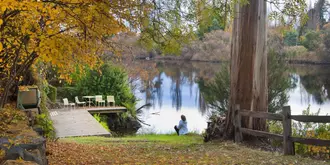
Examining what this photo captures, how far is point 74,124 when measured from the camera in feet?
49.4

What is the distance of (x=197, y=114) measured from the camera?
2623 centimetres

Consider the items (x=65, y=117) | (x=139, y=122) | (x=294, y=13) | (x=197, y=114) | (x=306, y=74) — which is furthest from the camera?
(x=306, y=74)

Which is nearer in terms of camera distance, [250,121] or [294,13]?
[294,13]

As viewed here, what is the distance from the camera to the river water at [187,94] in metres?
23.7

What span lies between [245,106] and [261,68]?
1005mm

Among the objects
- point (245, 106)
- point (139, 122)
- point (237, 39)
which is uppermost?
point (237, 39)

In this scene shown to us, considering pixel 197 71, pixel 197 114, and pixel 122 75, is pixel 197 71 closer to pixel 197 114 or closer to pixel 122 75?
pixel 197 114

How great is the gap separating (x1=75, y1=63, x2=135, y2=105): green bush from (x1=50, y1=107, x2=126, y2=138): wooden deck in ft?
8.90

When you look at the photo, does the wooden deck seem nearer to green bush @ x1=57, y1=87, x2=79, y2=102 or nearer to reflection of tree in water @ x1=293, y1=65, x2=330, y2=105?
green bush @ x1=57, y1=87, x2=79, y2=102

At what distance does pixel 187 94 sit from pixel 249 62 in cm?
2683

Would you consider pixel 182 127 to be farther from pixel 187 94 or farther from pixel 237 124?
pixel 187 94

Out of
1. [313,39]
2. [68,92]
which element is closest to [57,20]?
[68,92]

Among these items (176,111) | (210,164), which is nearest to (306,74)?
(176,111)

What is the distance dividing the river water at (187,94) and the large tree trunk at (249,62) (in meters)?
8.33
